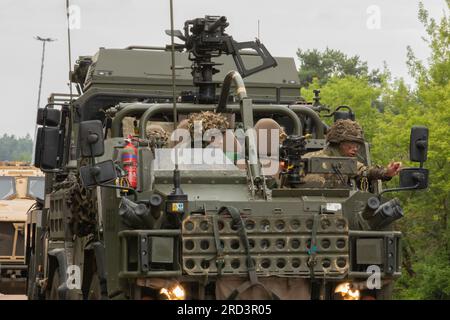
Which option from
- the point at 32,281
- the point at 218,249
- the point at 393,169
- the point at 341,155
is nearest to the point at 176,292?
the point at 218,249

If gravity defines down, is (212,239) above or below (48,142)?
below

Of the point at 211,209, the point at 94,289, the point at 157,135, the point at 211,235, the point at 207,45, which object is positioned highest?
the point at 207,45

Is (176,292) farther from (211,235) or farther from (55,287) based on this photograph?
(55,287)

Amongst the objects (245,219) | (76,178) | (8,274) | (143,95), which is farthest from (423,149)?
(8,274)

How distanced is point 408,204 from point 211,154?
20496 mm

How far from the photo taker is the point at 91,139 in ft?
35.9

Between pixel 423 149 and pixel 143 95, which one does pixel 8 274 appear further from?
pixel 423 149

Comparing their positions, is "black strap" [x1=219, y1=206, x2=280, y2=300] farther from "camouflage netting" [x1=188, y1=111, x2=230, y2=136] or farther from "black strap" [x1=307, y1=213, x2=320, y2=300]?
"camouflage netting" [x1=188, y1=111, x2=230, y2=136]

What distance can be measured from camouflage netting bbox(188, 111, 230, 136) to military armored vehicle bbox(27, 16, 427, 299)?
0.02 meters

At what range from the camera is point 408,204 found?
31.9 metres

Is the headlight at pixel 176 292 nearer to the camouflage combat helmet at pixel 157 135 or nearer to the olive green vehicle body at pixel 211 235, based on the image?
the olive green vehicle body at pixel 211 235

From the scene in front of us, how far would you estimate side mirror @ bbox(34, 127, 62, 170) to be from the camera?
1402cm

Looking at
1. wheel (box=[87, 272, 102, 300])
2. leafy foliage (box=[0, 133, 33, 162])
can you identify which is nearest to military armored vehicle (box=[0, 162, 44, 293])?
wheel (box=[87, 272, 102, 300])

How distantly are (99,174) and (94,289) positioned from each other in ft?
5.54
